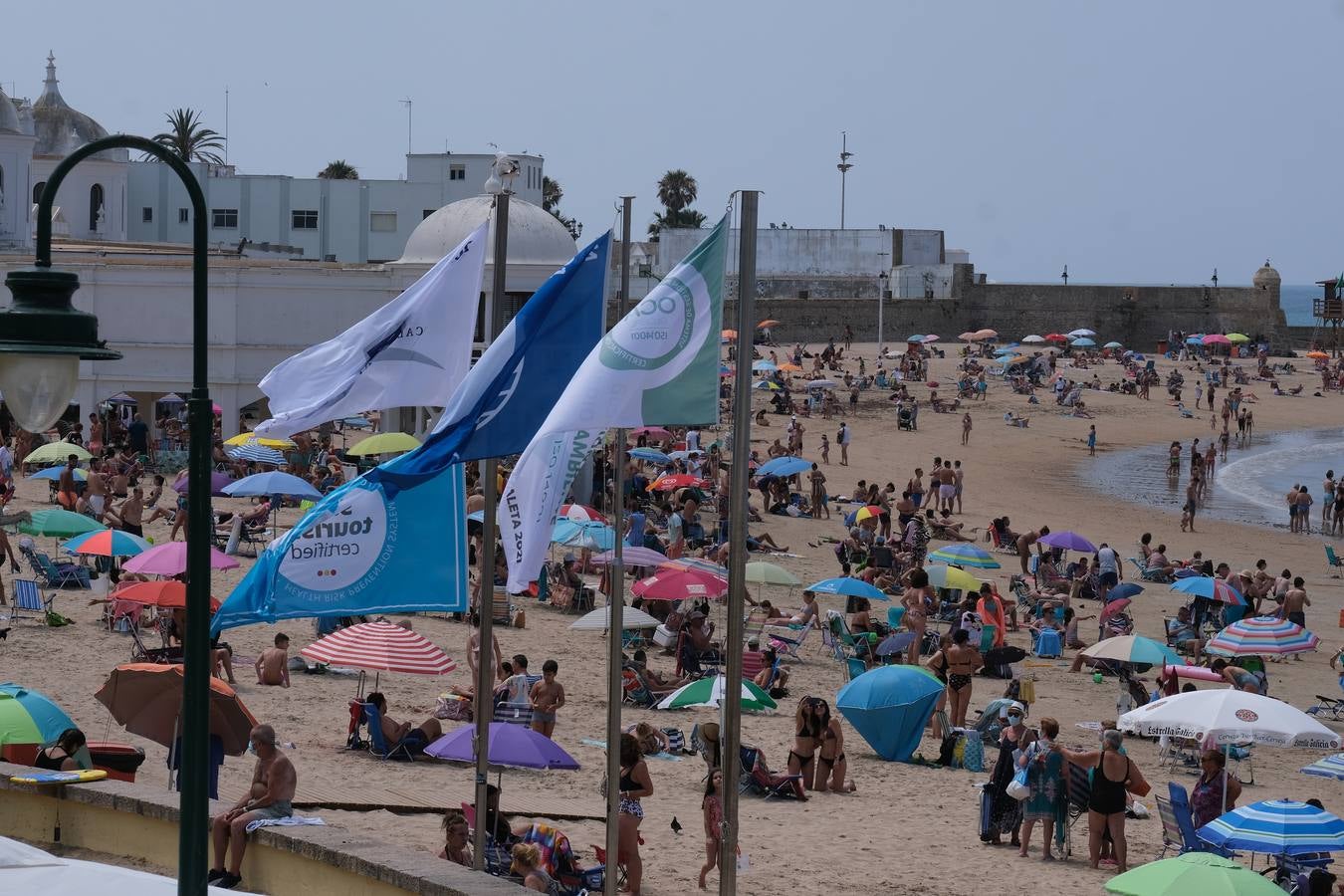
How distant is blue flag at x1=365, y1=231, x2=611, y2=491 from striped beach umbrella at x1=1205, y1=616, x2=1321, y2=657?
40.5ft

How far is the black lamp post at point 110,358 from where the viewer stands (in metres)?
5.45

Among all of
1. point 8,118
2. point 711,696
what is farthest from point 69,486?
point 8,118

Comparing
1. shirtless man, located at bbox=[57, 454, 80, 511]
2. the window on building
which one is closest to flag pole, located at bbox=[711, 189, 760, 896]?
shirtless man, located at bbox=[57, 454, 80, 511]

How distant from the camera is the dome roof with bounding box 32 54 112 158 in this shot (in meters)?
61.7

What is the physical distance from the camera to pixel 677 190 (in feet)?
333

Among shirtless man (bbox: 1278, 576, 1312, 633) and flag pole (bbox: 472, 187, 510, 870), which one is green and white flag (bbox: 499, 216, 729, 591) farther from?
shirtless man (bbox: 1278, 576, 1312, 633)

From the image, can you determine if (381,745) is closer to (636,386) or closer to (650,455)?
(636,386)

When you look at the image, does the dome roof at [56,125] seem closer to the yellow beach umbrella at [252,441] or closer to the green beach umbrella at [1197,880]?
the yellow beach umbrella at [252,441]

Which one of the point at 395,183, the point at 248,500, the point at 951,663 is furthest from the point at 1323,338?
the point at 951,663

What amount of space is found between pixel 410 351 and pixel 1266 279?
76.7m

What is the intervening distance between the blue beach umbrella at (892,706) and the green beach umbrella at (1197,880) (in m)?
5.57

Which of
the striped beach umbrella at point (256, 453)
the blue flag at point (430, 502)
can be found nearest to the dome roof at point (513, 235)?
the striped beach umbrella at point (256, 453)

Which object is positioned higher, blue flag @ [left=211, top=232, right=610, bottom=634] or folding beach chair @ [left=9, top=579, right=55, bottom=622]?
blue flag @ [left=211, top=232, right=610, bottom=634]

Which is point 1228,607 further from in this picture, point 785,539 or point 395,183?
point 395,183
